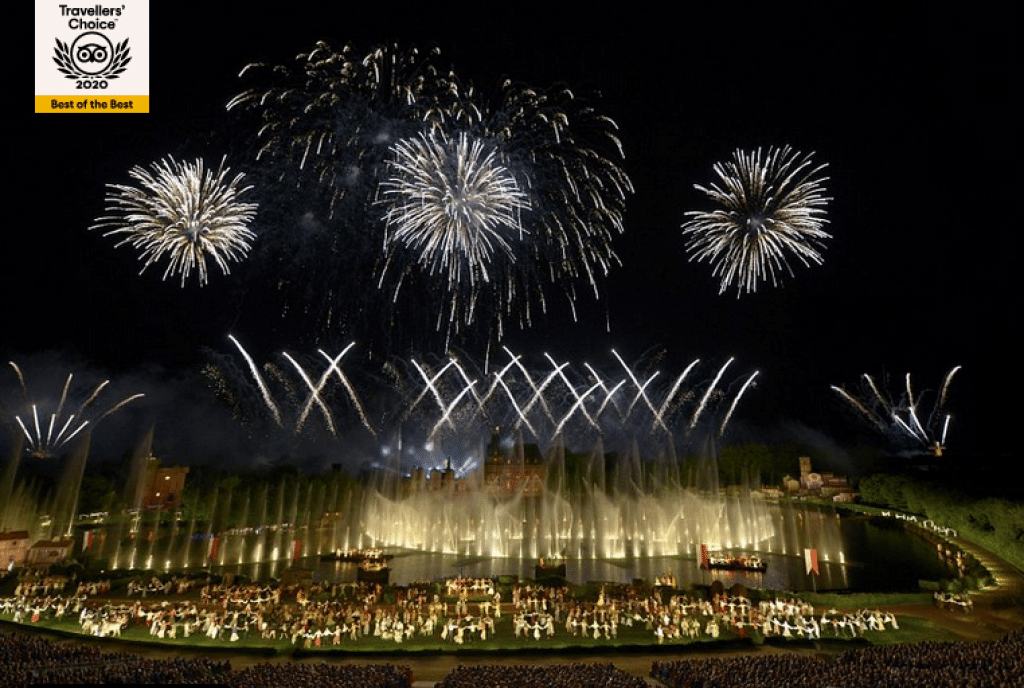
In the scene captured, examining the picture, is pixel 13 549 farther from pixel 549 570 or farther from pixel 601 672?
pixel 601 672

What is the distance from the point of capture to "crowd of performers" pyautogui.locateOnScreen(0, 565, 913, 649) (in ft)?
108

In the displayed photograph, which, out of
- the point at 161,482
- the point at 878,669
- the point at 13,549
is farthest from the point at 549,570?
the point at 161,482

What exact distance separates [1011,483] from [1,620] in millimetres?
95433

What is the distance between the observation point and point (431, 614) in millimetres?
35188

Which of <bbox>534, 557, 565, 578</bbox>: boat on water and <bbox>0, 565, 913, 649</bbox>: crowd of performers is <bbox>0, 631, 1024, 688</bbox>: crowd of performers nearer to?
<bbox>0, 565, 913, 649</bbox>: crowd of performers

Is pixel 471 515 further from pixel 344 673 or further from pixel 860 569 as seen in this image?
pixel 344 673

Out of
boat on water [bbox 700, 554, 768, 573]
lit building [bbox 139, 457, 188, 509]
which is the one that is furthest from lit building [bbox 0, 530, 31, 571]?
lit building [bbox 139, 457, 188, 509]

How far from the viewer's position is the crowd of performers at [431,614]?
32.9m

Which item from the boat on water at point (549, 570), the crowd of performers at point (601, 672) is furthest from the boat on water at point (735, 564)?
the crowd of performers at point (601, 672)

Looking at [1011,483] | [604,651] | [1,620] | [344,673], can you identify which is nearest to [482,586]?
[604,651]

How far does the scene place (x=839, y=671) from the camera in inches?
899

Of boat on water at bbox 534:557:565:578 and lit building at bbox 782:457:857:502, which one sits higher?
lit building at bbox 782:457:857:502

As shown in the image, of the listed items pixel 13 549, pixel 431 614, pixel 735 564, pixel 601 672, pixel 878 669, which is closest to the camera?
pixel 878 669

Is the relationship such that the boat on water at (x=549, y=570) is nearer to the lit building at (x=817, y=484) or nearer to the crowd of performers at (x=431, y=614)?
the crowd of performers at (x=431, y=614)
